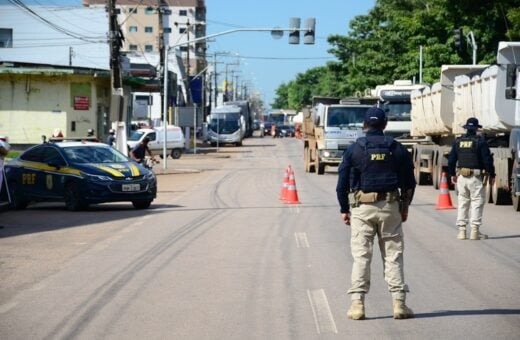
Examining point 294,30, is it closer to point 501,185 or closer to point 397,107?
point 397,107

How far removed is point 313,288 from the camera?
35.7 feet

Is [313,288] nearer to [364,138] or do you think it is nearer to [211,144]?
[364,138]

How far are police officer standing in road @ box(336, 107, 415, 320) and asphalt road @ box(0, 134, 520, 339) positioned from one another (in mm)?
312

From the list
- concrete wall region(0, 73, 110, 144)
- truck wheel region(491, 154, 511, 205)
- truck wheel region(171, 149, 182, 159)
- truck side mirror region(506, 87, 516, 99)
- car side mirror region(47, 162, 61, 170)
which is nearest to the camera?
truck side mirror region(506, 87, 516, 99)

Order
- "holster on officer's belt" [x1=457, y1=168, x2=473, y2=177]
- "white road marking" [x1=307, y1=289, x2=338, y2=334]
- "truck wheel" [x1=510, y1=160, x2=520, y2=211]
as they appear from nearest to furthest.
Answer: "white road marking" [x1=307, y1=289, x2=338, y2=334] → "holster on officer's belt" [x1=457, y1=168, x2=473, y2=177] → "truck wheel" [x1=510, y1=160, x2=520, y2=211]

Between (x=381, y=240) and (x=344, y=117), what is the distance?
27874 mm

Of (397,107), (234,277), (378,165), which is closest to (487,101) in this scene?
(234,277)

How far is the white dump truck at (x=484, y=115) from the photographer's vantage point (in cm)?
2245

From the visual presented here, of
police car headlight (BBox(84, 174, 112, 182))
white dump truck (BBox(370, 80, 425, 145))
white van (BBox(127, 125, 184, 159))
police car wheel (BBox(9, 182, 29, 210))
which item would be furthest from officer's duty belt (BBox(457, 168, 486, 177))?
white van (BBox(127, 125, 184, 159))

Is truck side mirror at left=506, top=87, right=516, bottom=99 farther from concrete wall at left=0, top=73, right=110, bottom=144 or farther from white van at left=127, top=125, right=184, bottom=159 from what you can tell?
white van at left=127, top=125, right=184, bottom=159

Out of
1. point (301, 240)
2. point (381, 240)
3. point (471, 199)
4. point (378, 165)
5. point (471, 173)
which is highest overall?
point (378, 165)

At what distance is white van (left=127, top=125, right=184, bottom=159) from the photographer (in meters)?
53.8

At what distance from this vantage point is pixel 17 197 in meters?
22.9

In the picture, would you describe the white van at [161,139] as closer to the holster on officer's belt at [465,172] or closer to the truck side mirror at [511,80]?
the truck side mirror at [511,80]
